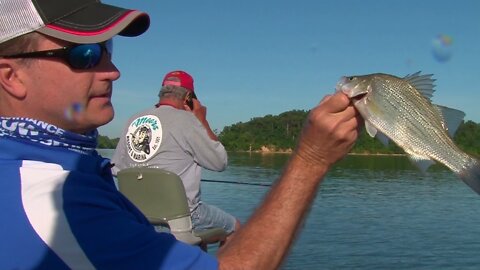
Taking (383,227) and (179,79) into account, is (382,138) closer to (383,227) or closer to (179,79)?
(179,79)

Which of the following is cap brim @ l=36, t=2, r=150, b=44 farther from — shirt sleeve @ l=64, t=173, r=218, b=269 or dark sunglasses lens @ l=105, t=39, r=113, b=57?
shirt sleeve @ l=64, t=173, r=218, b=269

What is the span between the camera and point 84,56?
1.96 meters

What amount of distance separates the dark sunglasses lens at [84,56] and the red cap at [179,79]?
159 inches

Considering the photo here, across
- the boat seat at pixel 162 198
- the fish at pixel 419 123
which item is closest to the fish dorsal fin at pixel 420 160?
the fish at pixel 419 123

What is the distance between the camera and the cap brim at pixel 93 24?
192 centimetres

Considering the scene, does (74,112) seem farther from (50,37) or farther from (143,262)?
(143,262)

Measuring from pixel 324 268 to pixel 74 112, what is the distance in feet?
33.4

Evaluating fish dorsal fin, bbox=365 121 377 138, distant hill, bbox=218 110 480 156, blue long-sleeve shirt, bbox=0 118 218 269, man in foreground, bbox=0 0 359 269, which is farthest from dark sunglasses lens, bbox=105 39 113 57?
distant hill, bbox=218 110 480 156

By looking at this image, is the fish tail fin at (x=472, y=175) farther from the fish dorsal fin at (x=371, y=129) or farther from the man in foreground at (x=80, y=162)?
the man in foreground at (x=80, y=162)

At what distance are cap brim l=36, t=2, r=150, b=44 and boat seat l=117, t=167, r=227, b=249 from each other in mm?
3210

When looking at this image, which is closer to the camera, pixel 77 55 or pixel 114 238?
pixel 114 238

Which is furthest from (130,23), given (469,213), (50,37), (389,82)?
(469,213)

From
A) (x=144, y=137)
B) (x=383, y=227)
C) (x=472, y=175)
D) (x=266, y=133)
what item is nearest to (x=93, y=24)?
(x=472, y=175)

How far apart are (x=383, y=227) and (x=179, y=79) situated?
1247 centimetres
